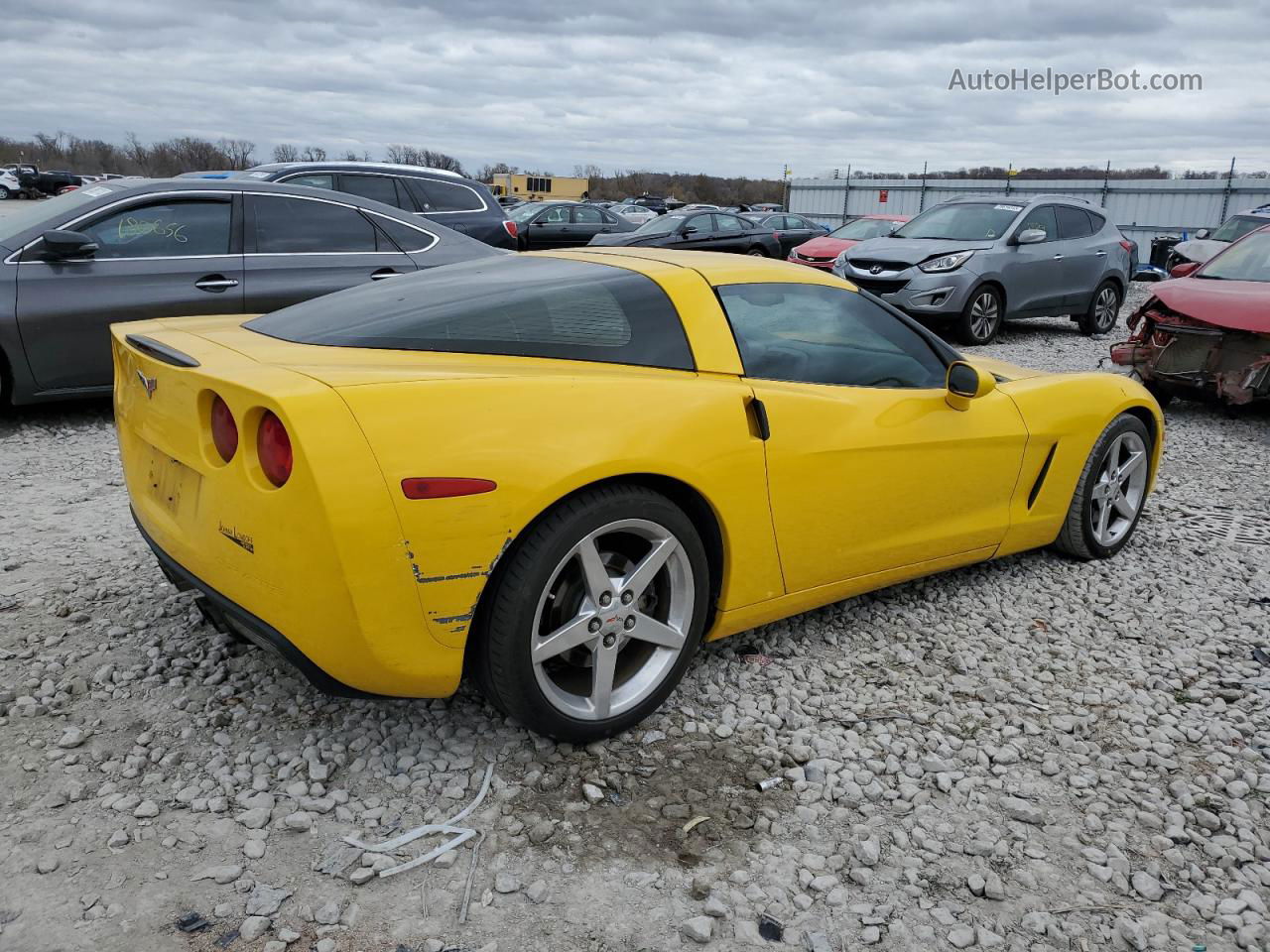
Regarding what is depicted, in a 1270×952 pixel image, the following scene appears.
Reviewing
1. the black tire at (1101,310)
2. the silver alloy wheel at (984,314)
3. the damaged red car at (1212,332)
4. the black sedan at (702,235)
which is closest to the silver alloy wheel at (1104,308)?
the black tire at (1101,310)

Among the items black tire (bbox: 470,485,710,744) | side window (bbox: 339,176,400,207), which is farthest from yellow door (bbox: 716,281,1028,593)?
side window (bbox: 339,176,400,207)

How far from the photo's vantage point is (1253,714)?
10.4 feet

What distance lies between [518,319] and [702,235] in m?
14.0

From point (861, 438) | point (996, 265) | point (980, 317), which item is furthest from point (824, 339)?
point (996, 265)

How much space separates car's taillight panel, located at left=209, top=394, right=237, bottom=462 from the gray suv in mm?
8616

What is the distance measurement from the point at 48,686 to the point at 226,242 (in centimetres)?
405

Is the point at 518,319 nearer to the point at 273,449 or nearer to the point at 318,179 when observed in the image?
the point at 273,449

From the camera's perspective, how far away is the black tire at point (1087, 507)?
13.9 feet

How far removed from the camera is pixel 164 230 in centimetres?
614

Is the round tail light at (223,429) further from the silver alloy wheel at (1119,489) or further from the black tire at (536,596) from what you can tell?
the silver alloy wheel at (1119,489)

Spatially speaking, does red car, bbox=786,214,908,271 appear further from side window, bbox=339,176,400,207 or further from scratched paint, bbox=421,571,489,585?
scratched paint, bbox=421,571,489,585

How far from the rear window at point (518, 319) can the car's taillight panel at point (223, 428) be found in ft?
1.34

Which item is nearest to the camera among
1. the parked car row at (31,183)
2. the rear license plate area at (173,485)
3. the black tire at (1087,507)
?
the rear license plate area at (173,485)

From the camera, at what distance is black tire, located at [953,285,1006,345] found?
33.3ft
